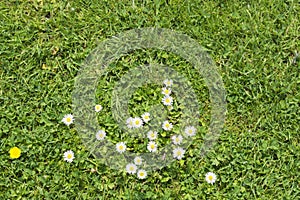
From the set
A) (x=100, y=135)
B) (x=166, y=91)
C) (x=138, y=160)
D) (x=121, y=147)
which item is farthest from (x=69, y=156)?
(x=166, y=91)

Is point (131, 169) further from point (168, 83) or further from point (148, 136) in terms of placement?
point (168, 83)

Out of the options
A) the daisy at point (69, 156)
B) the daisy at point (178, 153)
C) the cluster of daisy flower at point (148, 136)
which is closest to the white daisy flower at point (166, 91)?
the cluster of daisy flower at point (148, 136)

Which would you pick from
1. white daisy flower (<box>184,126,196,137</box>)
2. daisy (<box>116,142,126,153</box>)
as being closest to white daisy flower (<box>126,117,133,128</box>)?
daisy (<box>116,142,126,153</box>)

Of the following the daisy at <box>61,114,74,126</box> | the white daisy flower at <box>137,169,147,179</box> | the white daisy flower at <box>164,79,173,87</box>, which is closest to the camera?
the white daisy flower at <box>137,169,147,179</box>

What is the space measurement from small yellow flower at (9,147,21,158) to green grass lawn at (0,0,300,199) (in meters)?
0.03

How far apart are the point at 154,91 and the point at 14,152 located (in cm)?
102

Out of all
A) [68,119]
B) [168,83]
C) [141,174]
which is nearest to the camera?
[141,174]

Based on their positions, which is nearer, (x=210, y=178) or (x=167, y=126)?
(x=210, y=178)

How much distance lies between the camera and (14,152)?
10.2 feet

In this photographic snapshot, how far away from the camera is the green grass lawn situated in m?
3.08

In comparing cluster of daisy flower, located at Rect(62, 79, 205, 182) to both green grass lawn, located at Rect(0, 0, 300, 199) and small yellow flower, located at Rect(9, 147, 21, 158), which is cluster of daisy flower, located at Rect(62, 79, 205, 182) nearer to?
green grass lawn, located at Rect(0, 0, 300, 199)

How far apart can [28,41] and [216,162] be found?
1.58 meters

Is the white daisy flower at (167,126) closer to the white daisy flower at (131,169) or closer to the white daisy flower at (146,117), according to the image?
the white daisy flower at (146,117)

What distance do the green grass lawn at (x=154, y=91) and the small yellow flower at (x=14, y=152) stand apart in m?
0.03
